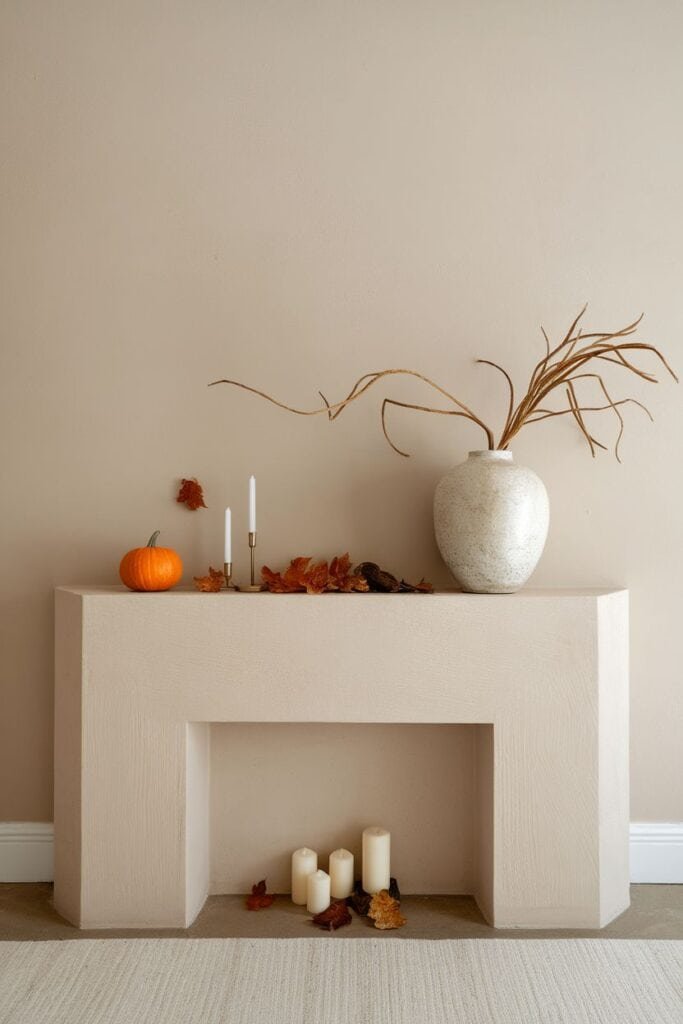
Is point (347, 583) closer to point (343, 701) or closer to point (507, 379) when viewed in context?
point (343, 701)

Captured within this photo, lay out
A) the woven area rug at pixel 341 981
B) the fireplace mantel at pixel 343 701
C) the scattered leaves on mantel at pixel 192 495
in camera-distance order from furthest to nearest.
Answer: the scattered leaves on mantel at pixel 192 495 < the fireplace mantel at pixel 343 701 < the woven area rug at pixel 341 981

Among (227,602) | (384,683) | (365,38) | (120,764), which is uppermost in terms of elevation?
(365,38)

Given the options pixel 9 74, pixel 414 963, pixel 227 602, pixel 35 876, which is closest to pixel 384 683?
pixel 227 602

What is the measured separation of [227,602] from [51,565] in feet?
1.90

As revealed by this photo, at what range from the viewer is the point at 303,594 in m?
1.94

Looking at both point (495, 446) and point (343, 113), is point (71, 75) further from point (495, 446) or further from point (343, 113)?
point (495, 446)

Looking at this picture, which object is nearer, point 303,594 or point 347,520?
point 303,594

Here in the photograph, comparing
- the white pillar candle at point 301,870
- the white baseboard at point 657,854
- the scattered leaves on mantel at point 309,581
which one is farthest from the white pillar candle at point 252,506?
the white baseboard at point 657,854

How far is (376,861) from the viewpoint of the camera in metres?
2.03

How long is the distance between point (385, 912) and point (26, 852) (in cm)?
97

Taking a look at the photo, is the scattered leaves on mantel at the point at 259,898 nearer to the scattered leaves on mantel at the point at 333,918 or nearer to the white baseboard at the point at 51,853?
the scattered leaves on mantel at the point at 333,918

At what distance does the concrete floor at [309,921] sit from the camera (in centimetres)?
189

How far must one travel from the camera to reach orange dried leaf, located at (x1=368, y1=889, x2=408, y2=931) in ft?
6.30

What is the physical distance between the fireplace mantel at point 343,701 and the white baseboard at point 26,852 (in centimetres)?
30
